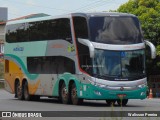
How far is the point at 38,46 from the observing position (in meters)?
28.0

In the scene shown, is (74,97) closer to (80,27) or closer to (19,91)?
(80,27)

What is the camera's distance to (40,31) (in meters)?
27.9

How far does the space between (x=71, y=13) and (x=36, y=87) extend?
211 inches

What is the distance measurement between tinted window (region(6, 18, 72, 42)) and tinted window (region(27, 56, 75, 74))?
964 millimetres

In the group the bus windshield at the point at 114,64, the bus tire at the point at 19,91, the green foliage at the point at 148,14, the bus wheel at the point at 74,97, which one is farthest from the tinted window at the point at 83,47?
the green foliage at the point at 148,14

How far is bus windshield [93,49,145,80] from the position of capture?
2392 cm

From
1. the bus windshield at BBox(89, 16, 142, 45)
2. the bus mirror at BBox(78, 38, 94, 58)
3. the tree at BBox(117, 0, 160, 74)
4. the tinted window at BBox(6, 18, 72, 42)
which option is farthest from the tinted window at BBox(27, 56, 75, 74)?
the tree at BBox(117, 0, 160, 74)

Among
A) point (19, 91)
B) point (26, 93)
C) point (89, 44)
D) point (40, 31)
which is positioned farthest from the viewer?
point (19, 91)

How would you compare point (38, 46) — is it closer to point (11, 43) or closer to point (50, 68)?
point (50, 68)

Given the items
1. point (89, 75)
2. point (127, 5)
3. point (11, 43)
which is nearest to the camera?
point (89, 75)

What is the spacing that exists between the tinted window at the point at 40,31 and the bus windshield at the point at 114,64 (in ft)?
6.25

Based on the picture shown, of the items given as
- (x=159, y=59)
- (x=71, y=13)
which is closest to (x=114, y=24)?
(x=71, y=13)

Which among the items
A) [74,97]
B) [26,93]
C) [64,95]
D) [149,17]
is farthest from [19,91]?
[149,17]

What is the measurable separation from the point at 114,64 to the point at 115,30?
144 centimetres
